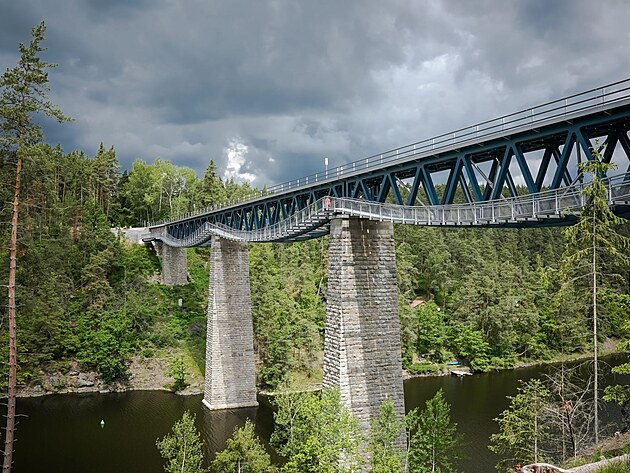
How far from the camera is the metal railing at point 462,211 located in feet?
48.8

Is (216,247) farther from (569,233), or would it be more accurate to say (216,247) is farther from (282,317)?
(569,233)

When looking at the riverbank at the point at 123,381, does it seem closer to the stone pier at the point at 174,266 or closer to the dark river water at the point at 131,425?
the dark river water at the point at 131,425

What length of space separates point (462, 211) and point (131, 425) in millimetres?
25657

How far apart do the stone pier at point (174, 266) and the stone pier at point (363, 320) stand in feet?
120

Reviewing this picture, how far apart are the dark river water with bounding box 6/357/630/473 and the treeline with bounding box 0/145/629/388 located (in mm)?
4057

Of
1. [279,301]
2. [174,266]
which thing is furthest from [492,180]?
[174,266]

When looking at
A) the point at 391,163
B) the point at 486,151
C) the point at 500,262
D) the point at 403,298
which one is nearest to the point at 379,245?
the point at 391,163

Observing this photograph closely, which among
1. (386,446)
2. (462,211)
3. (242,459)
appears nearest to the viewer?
(386,446)

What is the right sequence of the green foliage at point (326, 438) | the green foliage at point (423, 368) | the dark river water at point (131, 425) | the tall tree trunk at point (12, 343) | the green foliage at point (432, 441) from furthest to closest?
the green foliage at point (423, 368) < the dark river water at point (131, 425) < the green foliage at point (432, 441) < the green foliage at point (326, 438) < the tall tree trunk at point (12, 343)

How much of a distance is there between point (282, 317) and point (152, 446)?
17719 millimetres

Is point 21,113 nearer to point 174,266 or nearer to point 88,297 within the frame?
point 88,297

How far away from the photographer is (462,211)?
18.1 meters

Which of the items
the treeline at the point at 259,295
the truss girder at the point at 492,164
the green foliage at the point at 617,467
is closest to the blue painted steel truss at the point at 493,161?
the truss girder at the point at 492,164

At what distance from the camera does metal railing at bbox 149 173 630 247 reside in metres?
14.9
